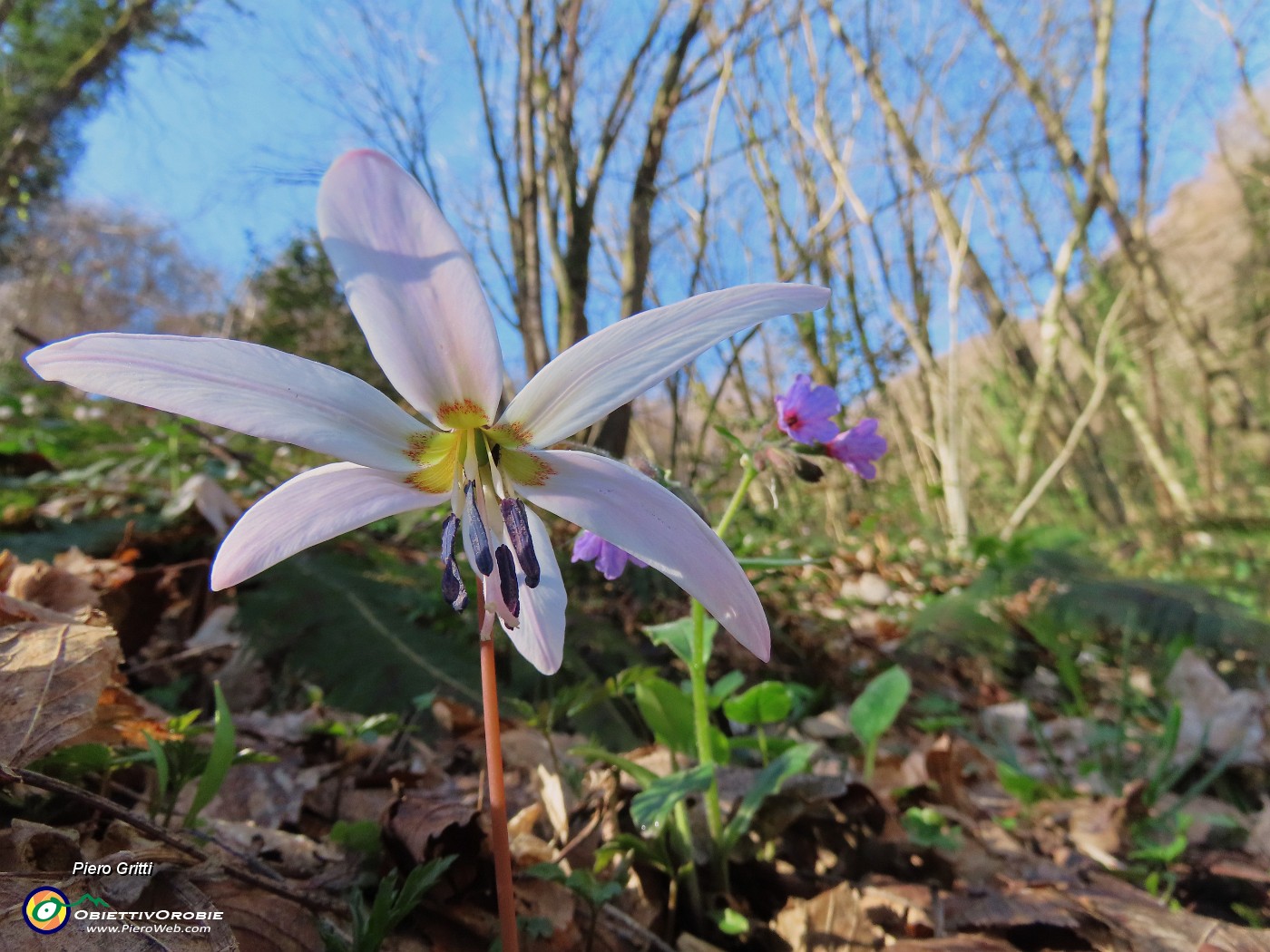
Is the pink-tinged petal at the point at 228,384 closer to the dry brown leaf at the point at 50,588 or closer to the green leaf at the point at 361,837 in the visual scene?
the green leaf at the point at 361,837

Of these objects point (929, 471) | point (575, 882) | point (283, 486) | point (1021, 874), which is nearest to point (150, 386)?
point (283, 486)

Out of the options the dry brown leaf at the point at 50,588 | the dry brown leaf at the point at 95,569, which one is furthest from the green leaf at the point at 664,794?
the dry brown leaf at the point at 95,569

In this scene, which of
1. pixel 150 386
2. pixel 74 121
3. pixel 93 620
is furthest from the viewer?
pixel 74 121

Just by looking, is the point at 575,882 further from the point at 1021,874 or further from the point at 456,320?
the point at 1021,874

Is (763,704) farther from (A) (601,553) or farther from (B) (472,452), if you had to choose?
(B) (472,452)

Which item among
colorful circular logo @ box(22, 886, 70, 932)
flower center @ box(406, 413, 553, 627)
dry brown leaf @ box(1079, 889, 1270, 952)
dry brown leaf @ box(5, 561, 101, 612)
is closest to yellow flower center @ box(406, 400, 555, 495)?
flower center @ box(406, 413, 553, 627)

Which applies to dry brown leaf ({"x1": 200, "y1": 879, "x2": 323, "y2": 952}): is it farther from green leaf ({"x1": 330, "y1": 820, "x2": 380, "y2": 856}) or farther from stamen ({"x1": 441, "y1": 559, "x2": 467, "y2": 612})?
stamen ({"x1": 441, "y1": 559, "x2": 467, "y2": 612})
